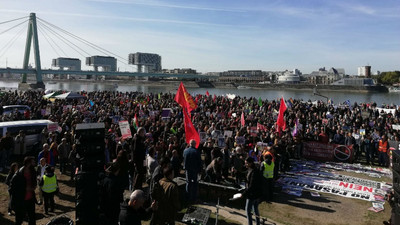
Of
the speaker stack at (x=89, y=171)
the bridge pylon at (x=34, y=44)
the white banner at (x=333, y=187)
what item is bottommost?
the white banner at (x=333, y=187)

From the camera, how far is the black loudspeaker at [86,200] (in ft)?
15.1

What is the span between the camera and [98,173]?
482 centimetres

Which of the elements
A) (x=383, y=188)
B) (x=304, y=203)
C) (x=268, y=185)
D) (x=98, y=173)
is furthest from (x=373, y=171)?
(x=98, y=173)

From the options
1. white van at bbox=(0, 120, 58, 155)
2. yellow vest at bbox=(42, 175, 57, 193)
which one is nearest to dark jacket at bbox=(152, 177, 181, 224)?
yellow vest at bbox=(42, 175, 57, 193)

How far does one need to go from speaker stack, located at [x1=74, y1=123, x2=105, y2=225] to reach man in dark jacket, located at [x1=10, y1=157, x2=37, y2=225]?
1880mm

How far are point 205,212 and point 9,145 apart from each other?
8114 mm

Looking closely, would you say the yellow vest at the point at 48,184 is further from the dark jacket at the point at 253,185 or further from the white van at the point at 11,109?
the white van at the point at 11,109

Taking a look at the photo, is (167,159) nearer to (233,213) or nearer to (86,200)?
(86,200)

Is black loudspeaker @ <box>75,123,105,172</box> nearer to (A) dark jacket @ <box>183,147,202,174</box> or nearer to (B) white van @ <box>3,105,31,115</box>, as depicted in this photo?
(A) dark jacket @ <box>183,147,202,174</box>

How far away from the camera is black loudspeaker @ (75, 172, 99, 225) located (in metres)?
4.59

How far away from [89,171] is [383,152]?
508 inches

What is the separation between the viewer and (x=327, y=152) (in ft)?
46.0

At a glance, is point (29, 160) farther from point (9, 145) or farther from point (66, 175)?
point (9, 145)

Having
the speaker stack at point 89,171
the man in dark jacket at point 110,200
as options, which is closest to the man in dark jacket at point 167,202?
the man in dark jacket at point 110,200
